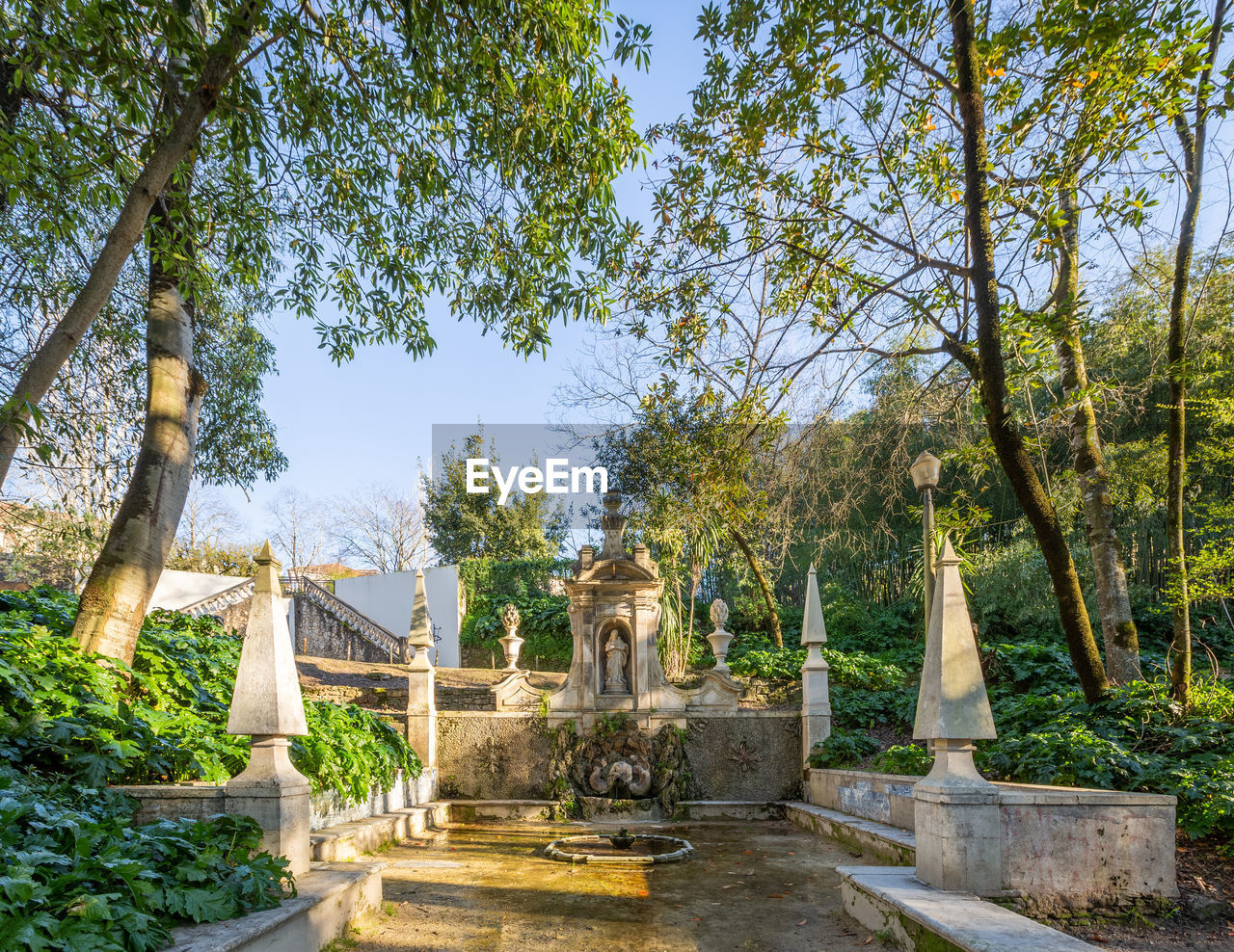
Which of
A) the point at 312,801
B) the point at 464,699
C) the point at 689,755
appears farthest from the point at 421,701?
the point at 312,801

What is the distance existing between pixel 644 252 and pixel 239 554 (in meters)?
24.2

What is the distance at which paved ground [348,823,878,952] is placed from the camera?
4.53 metres

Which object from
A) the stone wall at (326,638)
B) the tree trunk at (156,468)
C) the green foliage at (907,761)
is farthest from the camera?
the stone wall at (326,638)

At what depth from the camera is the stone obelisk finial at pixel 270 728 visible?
412cm

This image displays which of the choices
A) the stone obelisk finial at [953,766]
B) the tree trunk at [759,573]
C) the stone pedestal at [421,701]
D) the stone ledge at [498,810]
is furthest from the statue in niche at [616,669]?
the stone obelisk finial at [953,766]

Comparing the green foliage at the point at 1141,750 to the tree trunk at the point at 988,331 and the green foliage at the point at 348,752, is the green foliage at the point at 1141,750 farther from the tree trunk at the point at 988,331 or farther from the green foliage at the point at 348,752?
the green foliage at the point at 348,752

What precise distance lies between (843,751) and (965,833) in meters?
5.70

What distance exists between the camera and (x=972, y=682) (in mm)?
4262

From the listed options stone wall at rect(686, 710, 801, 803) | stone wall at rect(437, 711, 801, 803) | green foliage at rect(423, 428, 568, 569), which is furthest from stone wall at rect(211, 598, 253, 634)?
stone wall at rect(686, 710, 801, 803)

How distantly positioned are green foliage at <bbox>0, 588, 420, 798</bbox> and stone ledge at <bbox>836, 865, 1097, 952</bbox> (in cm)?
428

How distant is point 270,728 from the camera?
4211mm

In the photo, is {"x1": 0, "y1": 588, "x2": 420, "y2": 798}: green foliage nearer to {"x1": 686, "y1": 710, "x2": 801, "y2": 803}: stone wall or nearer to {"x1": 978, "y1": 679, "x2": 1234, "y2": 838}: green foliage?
{"x1": 686, "y1": 710, "x2": 801, "y2": 803}: stone wall

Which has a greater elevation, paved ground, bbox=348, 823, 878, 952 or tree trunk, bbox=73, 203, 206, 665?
tree trunk, bbox=73, 203, 206, 665

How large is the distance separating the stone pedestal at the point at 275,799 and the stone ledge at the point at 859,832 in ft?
12.6
